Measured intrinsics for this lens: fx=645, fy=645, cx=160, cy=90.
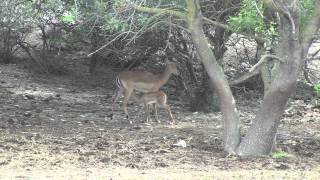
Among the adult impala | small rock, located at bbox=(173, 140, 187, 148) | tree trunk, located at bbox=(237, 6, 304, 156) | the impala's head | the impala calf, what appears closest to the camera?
tree trunk, located at bbox=(237, 6, 304, 156)

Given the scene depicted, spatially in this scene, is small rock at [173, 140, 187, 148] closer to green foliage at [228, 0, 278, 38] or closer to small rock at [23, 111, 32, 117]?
green foliage at [228, 0, 278, 38]

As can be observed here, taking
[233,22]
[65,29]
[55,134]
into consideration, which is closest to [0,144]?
[55,134]

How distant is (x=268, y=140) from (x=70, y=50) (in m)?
10.6

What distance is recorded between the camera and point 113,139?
1041 centimetres

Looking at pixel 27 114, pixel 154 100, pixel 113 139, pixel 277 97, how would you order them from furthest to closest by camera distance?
1. pixel 154 100
2. pixel 27 114
3. pixel 113 139
4. pixel 277 97

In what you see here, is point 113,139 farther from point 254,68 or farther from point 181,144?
point 254,68

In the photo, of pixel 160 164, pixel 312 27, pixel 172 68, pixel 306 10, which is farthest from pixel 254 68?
pixel 172 68

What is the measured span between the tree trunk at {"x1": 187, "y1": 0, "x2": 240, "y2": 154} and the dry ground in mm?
300

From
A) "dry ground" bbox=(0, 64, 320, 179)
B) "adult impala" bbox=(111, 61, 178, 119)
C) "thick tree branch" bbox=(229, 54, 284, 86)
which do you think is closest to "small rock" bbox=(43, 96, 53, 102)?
"dry ground" bbox=(0, 64, 320, 179)

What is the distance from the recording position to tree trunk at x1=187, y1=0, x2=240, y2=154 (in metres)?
9.18

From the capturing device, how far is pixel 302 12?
30.1 feet

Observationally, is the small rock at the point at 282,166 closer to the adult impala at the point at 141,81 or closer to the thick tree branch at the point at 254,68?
the thick tree branch at the point at 254,68

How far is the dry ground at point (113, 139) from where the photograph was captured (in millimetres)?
8023

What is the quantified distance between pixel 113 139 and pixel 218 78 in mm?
2174
